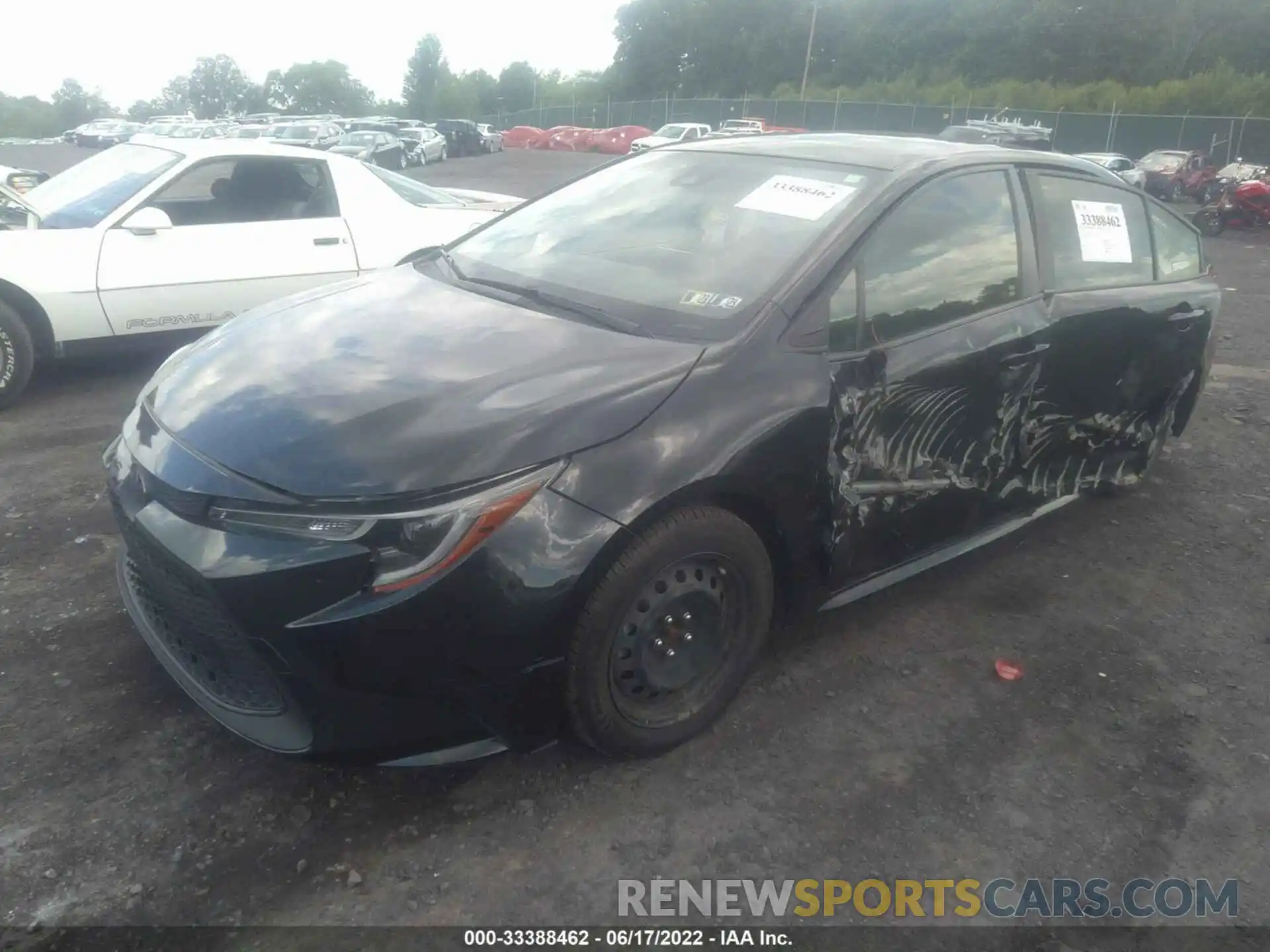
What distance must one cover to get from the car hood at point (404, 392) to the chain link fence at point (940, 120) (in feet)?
57.9

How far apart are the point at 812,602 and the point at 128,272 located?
4334 millimetres

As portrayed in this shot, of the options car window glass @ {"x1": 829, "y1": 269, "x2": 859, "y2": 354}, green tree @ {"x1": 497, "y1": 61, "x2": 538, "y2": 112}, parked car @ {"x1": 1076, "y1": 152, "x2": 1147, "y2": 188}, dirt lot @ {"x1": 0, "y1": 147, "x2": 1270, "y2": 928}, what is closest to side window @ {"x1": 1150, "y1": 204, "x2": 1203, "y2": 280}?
dirt lot @ {"x1": 0, "y1": 147, "x2": 1270, "y2": 928}

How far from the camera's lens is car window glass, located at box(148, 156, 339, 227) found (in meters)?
5.89

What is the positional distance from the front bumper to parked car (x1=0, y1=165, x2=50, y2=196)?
23.6ft

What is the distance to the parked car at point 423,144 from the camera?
111ft

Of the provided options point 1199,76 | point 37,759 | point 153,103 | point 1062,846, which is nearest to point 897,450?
point 1062,846

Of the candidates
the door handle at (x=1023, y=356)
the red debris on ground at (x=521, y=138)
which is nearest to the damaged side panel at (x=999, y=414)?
the door handle at (x=1023, y=356)

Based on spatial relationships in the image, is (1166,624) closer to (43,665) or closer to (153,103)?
(43,665)

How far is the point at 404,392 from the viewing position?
2.46m

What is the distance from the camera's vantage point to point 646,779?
104 inches

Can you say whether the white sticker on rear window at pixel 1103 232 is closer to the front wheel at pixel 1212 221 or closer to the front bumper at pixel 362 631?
the front bumper at pixel 362 631

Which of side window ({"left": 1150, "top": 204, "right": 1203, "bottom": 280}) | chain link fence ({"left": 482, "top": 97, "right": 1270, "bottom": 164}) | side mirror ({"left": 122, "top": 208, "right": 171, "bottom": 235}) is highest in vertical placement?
chain link fence ({"left": 482, "top": 97, "right": 1270, "bottom": 164})

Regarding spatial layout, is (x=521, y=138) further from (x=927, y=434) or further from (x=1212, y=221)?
(x=927, y=434)

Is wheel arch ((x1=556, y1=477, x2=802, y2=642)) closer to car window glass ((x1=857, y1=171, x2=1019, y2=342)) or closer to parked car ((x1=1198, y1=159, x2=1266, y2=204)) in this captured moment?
car window glass ((x1=857, y1=171, x2=1019, y2=342))
